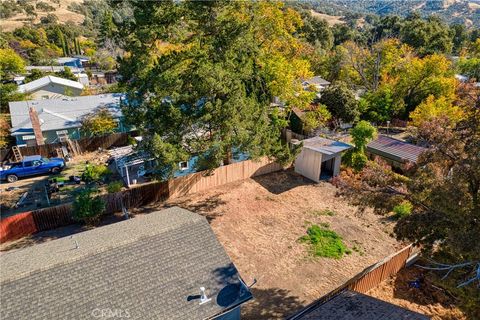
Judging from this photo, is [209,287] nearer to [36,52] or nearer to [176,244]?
[176,244]

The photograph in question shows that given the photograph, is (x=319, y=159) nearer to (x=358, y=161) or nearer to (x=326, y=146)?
(x=326, y=146)

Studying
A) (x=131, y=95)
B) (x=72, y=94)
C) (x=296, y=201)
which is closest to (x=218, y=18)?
(x=131, y=95)

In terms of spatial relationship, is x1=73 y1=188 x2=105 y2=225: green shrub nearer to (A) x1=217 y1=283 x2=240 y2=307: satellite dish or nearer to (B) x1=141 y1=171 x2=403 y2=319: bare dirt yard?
(B) x1=141 y1=171 x2=403 y2=319: bare dirt yard

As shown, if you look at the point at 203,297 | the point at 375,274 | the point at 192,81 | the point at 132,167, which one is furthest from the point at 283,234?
the point at 132,167

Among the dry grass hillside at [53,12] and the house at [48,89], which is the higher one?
the dry grass hillside at [53,12]

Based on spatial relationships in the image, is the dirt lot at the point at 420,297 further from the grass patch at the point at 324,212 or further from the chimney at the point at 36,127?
the chimney at the point at 36,127

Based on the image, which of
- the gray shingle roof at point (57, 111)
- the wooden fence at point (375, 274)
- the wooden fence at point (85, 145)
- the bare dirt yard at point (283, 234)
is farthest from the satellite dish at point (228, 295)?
the wooden fence at point (85, 145)
